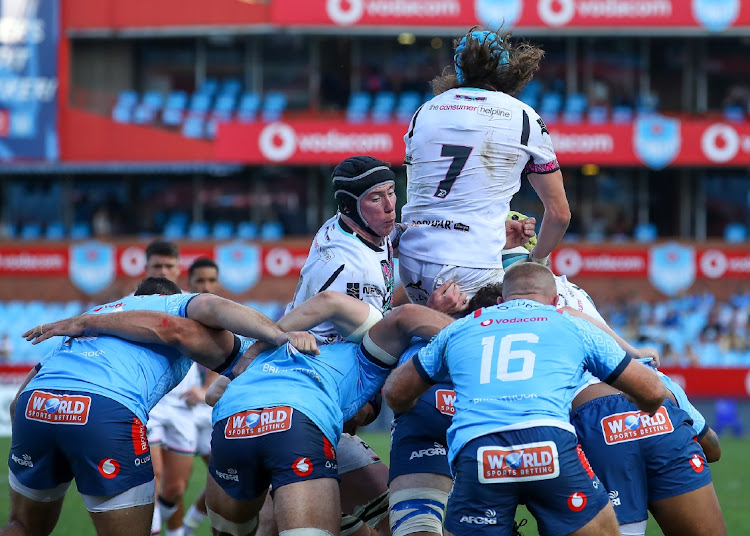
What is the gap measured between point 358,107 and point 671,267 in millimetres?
8330

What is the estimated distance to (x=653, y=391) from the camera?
4793mm

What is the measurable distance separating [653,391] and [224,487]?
6.83 ft

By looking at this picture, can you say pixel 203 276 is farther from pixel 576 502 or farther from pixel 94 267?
pixel 94 267

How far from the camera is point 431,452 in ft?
17.9

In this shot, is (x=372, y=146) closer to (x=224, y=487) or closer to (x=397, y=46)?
(x=397, y=46)

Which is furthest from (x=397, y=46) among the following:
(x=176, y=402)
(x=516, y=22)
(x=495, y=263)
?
(x=495, y=263)

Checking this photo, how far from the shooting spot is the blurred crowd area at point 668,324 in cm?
2050

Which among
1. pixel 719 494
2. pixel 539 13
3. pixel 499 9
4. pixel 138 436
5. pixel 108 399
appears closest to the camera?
pixel 108 399

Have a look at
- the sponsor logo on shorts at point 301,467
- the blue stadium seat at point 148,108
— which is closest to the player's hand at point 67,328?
the sponsor logo on shorts at point 301,467

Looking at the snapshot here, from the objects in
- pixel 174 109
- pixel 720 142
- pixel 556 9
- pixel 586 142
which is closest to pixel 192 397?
pixel 586 142

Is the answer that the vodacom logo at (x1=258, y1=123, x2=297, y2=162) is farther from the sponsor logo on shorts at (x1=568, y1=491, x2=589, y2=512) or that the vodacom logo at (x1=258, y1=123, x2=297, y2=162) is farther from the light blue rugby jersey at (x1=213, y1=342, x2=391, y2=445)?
the sponsor logo on shorts at (x1=568, y1=491, x2=589, y2=512)

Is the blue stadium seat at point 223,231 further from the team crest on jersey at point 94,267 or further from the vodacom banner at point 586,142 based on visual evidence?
the team crest on jersey at point 94,267

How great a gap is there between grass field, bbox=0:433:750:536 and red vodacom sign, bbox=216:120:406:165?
30.2 feet

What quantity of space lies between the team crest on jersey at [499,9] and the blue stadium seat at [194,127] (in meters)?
6.95
